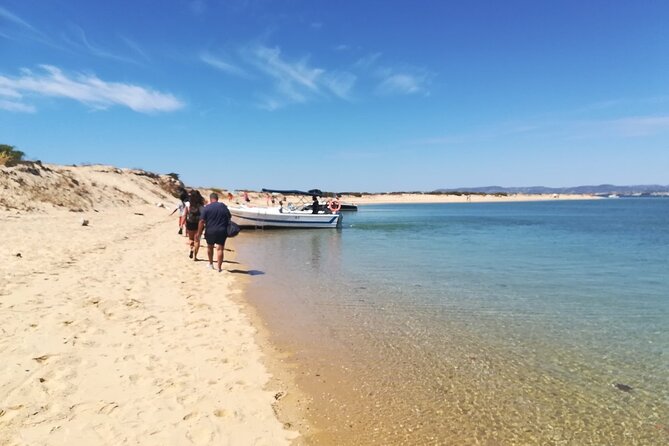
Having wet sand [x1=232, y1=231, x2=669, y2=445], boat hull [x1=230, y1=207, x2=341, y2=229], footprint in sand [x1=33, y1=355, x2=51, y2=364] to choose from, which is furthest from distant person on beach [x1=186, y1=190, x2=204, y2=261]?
boat hull [x1=230, y1=207, x2=341, y2=229]

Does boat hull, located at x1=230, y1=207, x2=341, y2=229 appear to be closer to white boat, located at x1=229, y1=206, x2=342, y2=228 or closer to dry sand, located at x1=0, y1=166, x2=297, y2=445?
white boat, located at x1=229, y1=206, x2=342, y2=228

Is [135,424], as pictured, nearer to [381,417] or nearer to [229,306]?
[381,417]

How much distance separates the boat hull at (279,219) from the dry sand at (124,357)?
1804 cm

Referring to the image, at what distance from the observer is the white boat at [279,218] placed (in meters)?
29.5

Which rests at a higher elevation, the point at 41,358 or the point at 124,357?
the point at 41,358

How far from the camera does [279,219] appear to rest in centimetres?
3005

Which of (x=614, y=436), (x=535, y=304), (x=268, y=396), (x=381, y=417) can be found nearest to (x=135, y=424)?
(x=268, y=396)

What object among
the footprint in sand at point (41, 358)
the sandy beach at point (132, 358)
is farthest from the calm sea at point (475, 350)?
the footprint in sand at point (41, 358)

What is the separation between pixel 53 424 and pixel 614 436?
17.2 ft

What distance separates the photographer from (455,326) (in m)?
7.90

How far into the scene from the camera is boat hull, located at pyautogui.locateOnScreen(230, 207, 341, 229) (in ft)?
96.9

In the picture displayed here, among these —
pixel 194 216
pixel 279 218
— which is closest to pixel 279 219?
pixel 279 218

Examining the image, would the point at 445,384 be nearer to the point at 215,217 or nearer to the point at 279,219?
the point at 215,217

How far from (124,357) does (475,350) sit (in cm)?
493
